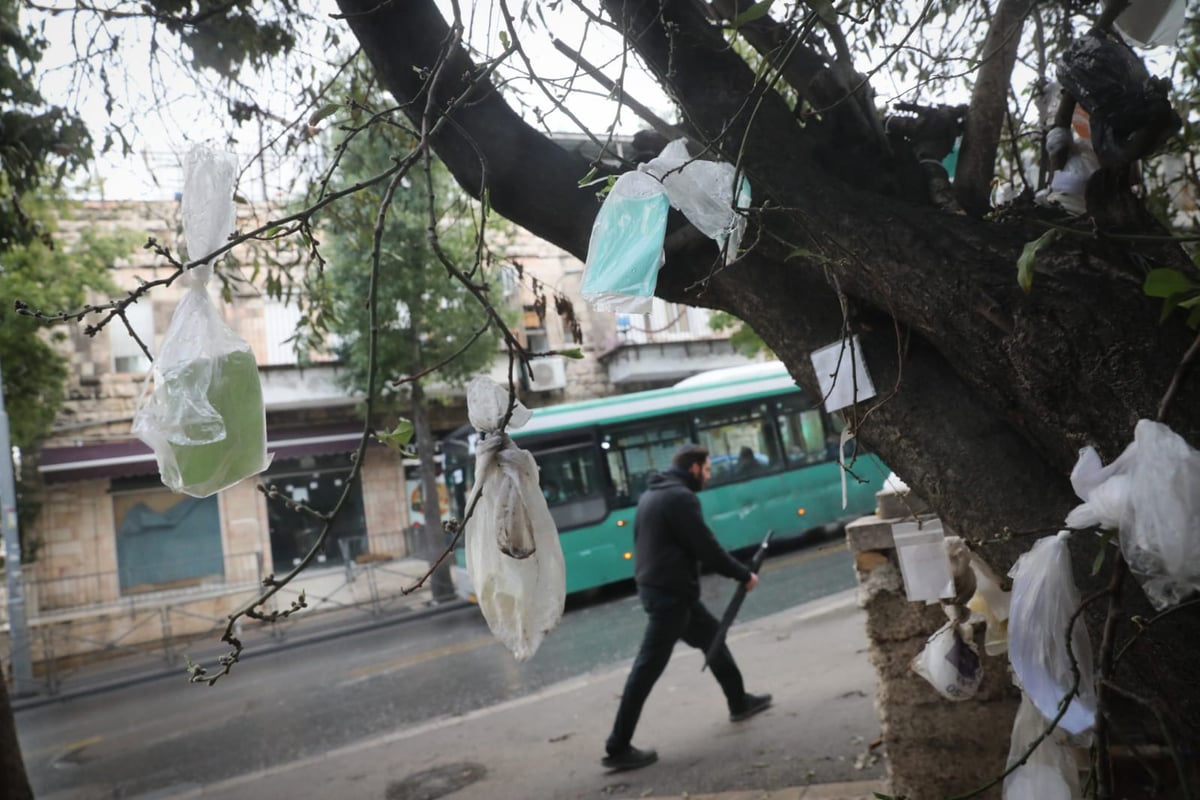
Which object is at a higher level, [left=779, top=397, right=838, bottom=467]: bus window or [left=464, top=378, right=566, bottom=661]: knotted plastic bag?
[left=779, top=397, right=838, bottom=467]: bus window

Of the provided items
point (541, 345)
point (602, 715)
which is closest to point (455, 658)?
point (602, 715)

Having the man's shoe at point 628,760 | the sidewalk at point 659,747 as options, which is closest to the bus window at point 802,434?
the sidewalk at point 659,747

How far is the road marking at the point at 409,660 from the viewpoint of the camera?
9.81 metres

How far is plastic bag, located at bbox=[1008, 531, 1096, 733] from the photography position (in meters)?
1.79

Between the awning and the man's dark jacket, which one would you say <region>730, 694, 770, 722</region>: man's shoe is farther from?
the awning

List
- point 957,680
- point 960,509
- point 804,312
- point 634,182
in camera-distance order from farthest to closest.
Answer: point 957,680 → point 804,312 → point 960,509 → point 634,182

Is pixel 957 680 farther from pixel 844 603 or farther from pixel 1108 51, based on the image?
pixel 844 603

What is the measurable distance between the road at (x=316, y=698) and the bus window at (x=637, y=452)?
1.58 metres

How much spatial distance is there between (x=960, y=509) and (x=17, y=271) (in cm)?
1416

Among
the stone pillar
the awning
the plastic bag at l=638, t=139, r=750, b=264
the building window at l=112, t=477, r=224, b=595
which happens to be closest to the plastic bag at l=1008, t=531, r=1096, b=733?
the plastic bag at l=638, t=139, r=750, b=264

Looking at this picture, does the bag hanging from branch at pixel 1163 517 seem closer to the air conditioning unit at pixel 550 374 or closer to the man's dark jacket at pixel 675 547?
the man's dark jacket at pixel 675 547

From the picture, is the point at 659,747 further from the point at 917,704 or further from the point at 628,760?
the point at 917,704

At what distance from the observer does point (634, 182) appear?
2.08 meters

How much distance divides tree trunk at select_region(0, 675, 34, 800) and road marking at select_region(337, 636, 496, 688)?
599 centimetres
